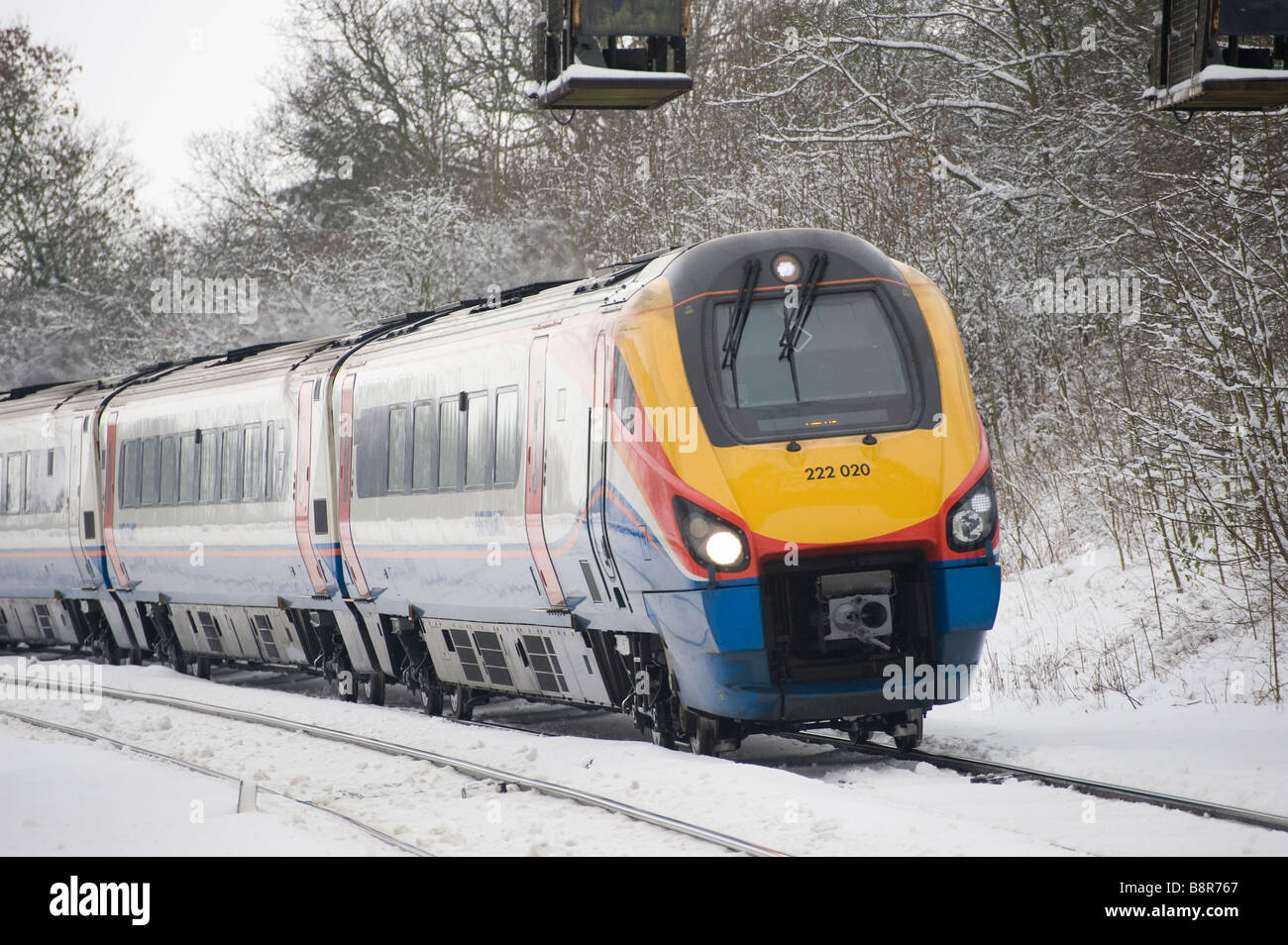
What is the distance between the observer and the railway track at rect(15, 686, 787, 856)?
7.46 m

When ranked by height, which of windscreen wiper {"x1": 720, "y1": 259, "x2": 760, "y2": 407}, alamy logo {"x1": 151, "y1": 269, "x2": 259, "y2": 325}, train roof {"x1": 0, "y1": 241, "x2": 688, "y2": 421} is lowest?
windscreen wiper {"x1": 720, "y1": 259, "x2": 760, "y2": 407}

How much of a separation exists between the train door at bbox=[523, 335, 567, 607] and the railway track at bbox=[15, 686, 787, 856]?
1325mm

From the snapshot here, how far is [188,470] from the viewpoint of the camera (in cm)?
1786

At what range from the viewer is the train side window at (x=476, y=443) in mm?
11844

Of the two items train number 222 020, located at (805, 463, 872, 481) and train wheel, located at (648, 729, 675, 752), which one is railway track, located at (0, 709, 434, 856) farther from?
train number 222 020, located at (805, 463, 872, 481)

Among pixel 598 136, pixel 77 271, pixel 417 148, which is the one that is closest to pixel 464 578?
pixel 598 136

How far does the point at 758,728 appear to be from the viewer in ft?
32.2

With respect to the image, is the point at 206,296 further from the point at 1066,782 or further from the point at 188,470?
the point at 1066,782

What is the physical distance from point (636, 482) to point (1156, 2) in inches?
480

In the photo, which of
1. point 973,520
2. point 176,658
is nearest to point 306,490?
point 176,658

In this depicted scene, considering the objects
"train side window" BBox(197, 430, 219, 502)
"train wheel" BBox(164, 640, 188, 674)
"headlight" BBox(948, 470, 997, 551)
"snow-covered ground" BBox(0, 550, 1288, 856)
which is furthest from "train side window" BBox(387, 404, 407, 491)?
"train wheel" BBox(164, 640, 188, 674)

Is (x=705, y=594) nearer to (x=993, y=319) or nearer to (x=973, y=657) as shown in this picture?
(x=973, y=657)
